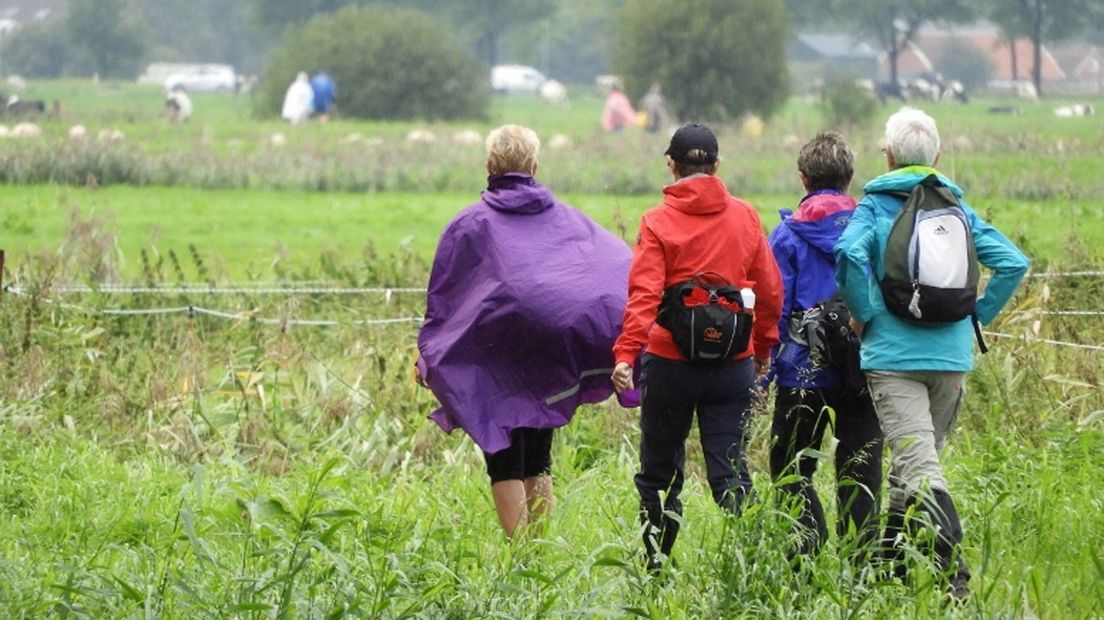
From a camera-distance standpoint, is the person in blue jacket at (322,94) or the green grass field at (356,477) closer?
the green grass field at (356,477)

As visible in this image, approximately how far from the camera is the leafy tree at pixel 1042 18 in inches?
2288

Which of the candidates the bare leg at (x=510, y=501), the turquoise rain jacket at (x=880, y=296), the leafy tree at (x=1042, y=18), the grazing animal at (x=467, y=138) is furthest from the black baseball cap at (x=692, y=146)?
the leafy tree at (x=1042, y=18)

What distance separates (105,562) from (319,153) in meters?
24.9

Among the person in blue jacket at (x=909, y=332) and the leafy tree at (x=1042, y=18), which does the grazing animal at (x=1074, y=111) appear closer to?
the leafy tree at (x=1042, y=18)

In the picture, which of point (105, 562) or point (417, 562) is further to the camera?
point (105, 562)

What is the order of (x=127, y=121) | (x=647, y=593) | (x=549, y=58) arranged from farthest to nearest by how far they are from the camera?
(x=549, y=58), (x=127, y=121), (x=647, y=593)

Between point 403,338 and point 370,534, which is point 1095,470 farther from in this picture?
point 403,338

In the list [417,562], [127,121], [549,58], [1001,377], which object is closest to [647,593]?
[417,562]

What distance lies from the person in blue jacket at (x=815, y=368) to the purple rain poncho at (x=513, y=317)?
618mm

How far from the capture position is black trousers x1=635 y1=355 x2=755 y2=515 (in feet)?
21.8

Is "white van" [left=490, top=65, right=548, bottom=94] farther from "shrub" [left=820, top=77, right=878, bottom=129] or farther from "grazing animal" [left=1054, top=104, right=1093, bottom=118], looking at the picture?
"shrub" [left=820, top=77, right=878, bottom=129]

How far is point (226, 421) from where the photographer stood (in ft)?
32.7

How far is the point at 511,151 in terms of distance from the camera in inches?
280

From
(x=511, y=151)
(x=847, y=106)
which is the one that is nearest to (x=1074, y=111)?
(x=847, y=106)
